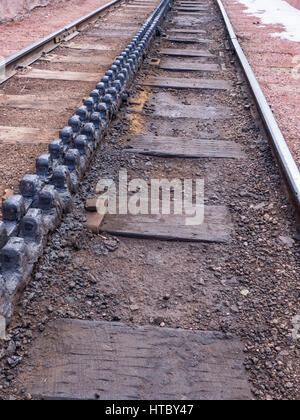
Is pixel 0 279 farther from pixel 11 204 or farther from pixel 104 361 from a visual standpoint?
pixel 104 361

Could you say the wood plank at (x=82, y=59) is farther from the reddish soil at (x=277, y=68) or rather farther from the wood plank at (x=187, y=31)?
the wood plank at (x=187, y=31)

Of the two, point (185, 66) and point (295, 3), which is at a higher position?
point (295, 3)

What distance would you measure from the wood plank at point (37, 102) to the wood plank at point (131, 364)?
147 inches

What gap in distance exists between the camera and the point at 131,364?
1.88 m

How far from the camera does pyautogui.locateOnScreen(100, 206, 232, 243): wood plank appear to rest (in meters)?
2.77

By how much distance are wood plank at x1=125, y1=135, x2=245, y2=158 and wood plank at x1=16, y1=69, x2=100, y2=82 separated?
2565 millimetres

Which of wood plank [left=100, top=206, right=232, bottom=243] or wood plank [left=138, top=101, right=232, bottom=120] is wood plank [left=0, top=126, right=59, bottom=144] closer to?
wood plank [left=138, top=101, right=232, bottom=120]

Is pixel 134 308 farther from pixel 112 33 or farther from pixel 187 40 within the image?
pixel 112 33

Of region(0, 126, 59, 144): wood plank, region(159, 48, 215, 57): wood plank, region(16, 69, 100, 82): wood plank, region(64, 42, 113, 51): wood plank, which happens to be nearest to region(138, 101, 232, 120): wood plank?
region(0, 126, 59, 144): wood plank

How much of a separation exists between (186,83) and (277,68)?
2.17 meters

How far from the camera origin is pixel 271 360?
6.37 feet

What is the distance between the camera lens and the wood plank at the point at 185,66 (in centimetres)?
691

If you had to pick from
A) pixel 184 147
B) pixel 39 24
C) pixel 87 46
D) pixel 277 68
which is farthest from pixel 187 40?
pixel 184 147
